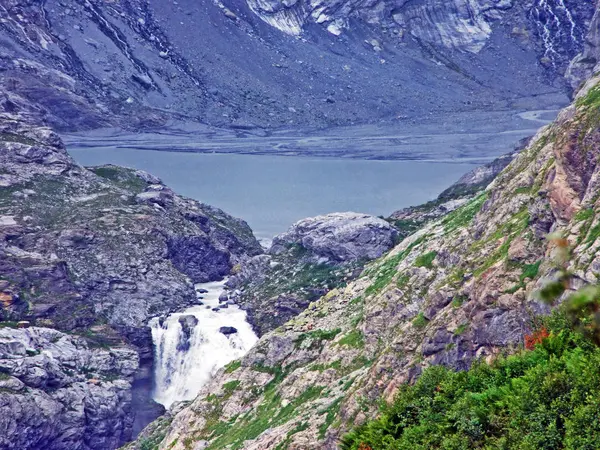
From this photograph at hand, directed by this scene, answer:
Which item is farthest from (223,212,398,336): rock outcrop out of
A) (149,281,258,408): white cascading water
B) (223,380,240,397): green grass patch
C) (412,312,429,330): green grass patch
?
(412,312,429,330): green grass patch

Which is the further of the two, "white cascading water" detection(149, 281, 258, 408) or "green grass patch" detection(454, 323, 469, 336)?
"white cascading water" detection(149, 281, 258, 408)

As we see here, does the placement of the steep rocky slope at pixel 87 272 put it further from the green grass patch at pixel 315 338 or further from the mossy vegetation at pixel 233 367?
the green grass patch at pixel 315 338

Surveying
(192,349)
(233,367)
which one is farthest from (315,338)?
(192,349)

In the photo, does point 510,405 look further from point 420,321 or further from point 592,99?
point 592,99

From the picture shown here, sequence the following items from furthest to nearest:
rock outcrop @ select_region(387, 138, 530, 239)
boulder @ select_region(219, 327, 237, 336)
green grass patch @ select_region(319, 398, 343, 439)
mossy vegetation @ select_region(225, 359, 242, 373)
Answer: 1. rock outcrop @ select_region(387, 138, 530, 239)
2. boulder @ select_region(219, 327, 237, 336)
3. mossy vegetation @ select_region(225, 359, 242, 373)
4. green grass patch @ select_region(319, 398, 343, 439)

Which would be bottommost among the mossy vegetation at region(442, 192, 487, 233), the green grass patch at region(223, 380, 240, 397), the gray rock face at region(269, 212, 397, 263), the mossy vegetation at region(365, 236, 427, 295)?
the green grass patch at region(223, 380, 240, 397)

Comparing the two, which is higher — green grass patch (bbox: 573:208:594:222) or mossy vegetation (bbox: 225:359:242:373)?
green grass patch (bbox: 573:208:594:222)

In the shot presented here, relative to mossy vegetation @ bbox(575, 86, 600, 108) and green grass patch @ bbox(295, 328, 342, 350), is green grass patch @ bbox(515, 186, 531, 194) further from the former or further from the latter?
green grass patch @ bbox(295, 328, 342, 350)
